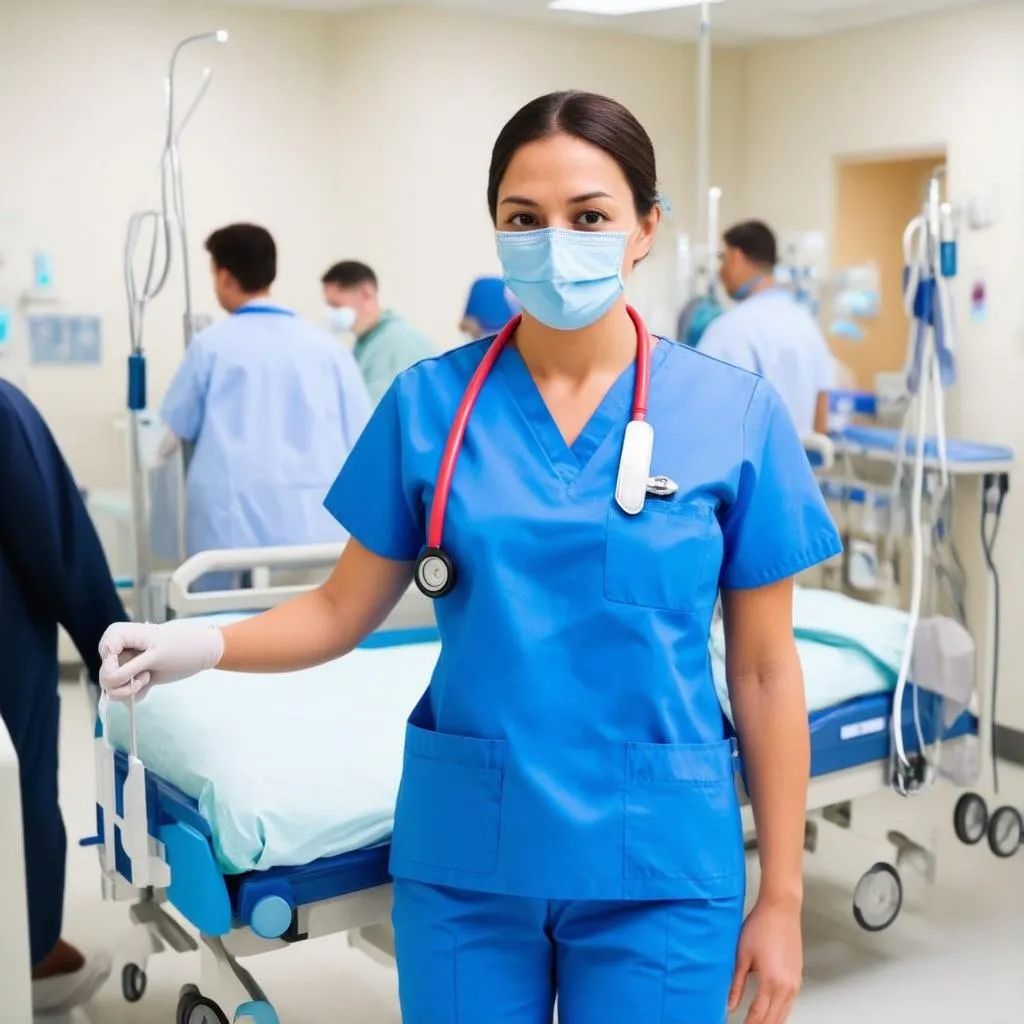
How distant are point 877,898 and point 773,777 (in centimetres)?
157

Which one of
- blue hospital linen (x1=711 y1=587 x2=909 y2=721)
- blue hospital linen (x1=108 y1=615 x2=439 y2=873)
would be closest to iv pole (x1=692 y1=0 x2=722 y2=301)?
blue hospital linen (x1=711 y1=587 x2=909 y2=721)

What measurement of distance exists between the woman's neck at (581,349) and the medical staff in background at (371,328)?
310 centimetres

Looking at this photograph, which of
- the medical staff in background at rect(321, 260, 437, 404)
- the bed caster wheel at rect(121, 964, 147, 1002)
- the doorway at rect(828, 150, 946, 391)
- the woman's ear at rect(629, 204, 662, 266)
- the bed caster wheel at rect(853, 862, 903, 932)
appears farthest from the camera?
the doorway at rect(828, 150, 946, 391)

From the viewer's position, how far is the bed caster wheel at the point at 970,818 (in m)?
3.16

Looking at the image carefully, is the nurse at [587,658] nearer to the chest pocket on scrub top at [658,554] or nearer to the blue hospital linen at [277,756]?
the chest pocket on scrub top at [658,554]

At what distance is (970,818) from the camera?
3.18 m

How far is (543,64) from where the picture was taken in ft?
15.2

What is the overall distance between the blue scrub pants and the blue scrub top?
0.02 meters

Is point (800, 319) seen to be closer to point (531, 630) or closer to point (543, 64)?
point (543, 64)

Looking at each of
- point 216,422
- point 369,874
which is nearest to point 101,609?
point 369,874

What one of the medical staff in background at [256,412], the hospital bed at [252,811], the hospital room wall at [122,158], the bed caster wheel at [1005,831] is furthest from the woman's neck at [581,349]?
the hospital room wall at [122,158]

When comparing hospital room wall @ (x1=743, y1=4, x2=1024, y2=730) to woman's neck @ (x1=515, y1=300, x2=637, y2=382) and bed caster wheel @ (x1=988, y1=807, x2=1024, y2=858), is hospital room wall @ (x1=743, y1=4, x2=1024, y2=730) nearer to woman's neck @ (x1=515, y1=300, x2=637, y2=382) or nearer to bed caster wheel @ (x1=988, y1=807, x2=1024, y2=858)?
bed caster wheel @ (x1=988, y1=807, x2=1024, y2=858)

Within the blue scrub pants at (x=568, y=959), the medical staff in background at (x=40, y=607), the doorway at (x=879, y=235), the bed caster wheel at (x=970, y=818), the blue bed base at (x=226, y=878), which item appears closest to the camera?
the blue scrub pants at (x=568, y=959)

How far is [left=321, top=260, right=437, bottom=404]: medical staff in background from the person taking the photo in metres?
4.51
